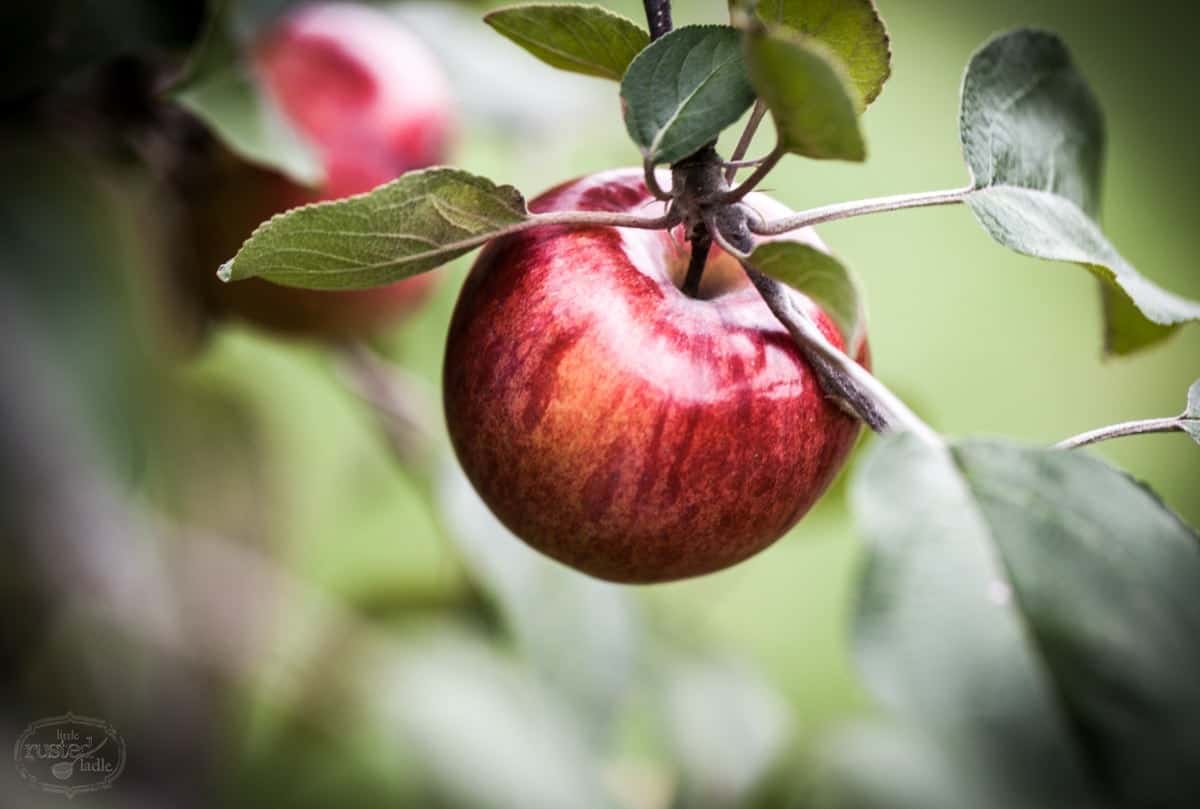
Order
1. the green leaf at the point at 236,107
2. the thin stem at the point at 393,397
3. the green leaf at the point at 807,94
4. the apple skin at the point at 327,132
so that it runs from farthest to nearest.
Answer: the thin stem at the point at 393,397 → the apple skin at the point at 327,132 → the green leaf at the point at 236,107 → the green leaf at the point at 807,94

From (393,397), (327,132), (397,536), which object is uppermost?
(327,132)

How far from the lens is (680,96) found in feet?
1.11

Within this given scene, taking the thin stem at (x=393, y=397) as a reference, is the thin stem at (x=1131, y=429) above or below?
above

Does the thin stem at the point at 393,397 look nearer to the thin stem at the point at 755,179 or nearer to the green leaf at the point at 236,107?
the green leaf at the point at 236,107

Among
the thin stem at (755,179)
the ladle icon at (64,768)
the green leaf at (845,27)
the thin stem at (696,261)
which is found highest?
the green leaf at (845,27)

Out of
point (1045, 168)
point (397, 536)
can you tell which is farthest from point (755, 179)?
point (397, 536)

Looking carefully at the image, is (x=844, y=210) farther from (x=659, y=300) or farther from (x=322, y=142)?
(x=322, y=142)

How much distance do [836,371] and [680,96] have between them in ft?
0.36

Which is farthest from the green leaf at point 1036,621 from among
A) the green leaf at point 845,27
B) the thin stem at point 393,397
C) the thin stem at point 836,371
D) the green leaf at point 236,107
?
the thin stem at point 393,397

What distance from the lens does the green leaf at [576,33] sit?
0.34 metres

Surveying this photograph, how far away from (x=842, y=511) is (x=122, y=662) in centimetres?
63

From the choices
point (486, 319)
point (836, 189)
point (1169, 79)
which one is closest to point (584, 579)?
point (486, 319)

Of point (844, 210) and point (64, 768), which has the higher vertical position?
point (844, 210)

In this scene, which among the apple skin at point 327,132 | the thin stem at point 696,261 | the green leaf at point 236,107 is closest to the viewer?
the thin stem at point 696,261
